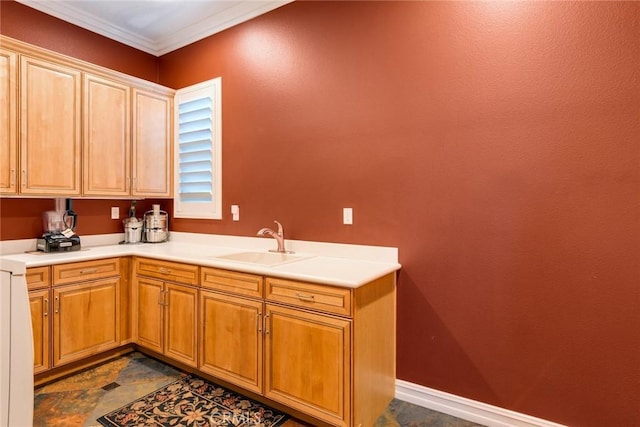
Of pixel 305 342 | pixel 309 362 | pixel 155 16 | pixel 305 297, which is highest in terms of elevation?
pixel 155 16

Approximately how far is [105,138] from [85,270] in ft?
3.69

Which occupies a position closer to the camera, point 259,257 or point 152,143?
point 259,257

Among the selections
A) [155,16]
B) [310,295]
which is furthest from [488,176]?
[155,16]

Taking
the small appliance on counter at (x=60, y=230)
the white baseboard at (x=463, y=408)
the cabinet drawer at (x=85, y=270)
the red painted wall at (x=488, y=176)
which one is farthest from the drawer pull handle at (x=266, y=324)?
the small appliance on counter at (x=60, y=230)

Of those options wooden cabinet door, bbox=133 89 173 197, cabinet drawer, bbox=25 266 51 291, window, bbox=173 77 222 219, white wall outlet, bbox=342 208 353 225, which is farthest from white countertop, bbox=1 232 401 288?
wooden cabinet door, bbox=133 89 173 197

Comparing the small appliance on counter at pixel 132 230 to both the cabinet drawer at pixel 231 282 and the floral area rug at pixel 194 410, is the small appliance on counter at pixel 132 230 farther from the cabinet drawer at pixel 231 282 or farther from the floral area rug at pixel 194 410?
the floral area rug at pixel 194 410

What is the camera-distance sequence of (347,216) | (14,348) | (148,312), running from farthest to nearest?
1. (148,312)
2. (347,216)
3. (14,348)

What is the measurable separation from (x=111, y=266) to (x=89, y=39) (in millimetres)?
2068

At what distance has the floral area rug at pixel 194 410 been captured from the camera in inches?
79.9

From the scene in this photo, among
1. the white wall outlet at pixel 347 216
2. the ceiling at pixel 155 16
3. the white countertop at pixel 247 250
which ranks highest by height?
the ceiling at pixel 155 16

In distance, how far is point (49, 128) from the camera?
2.66 metres

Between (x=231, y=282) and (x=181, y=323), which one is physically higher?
(x=231, y=282)

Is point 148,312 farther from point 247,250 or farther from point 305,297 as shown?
point 305,297

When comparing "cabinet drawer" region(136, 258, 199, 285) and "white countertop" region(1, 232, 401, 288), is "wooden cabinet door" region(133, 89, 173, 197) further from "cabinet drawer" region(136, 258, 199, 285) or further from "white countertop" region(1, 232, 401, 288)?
"cabinet drawer" region(136, 258, 199, 285)
